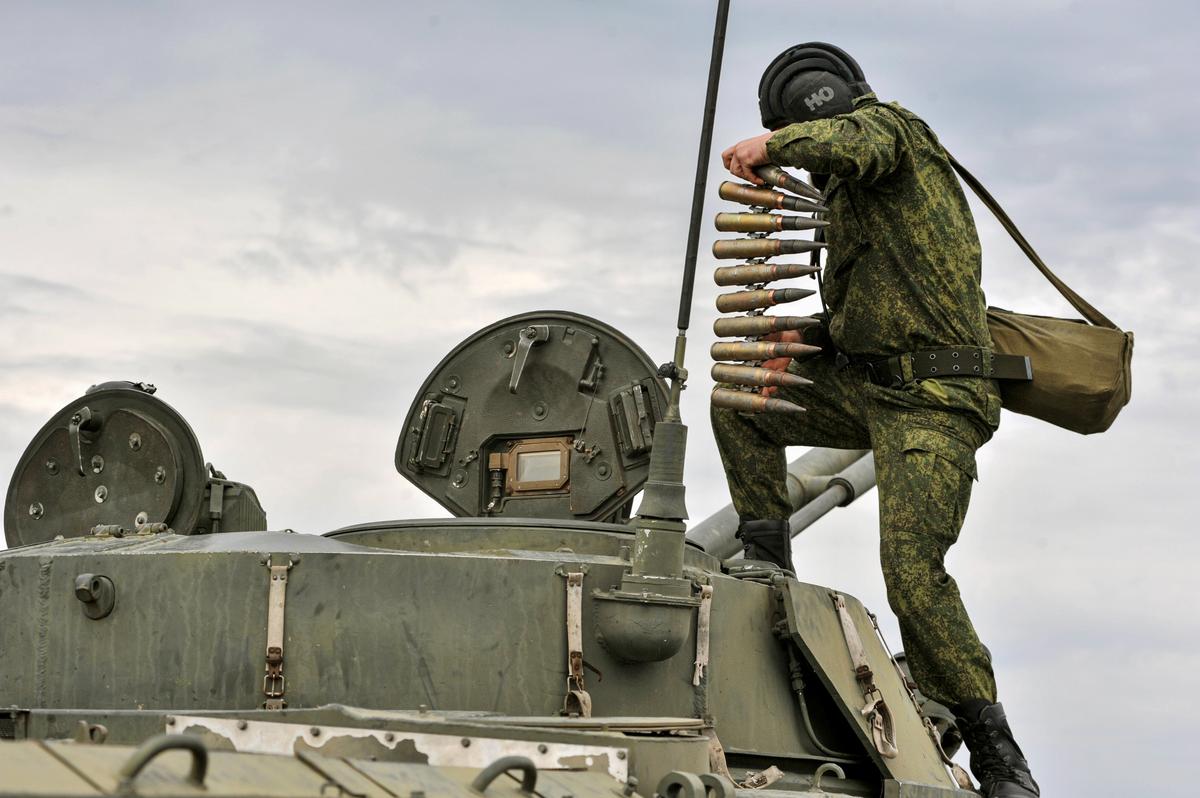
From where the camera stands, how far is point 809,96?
8609 mm

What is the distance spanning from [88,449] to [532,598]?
3.29m

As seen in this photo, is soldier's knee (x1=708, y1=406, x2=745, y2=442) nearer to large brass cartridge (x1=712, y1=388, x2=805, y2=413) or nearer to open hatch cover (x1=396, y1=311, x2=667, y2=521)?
large brass cartridge (x1=712, y1=388, x2=805, y2=413)

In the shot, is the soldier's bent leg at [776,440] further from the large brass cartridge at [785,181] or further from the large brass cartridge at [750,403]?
the large brass cartridge at [785,181]

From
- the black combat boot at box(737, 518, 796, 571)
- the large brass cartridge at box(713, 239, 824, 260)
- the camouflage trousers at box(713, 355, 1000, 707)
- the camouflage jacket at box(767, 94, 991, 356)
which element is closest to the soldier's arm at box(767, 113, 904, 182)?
the camouflage jacket at box(767, 94, 991, 356)

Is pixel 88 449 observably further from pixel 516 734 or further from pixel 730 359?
pixel 516 734

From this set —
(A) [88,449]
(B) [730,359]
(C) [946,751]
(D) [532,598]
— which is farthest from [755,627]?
(A) [88,449]

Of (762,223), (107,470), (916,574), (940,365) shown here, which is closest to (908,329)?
(940,365)

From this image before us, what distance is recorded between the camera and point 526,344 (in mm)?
9078

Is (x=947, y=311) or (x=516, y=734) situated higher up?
(x=947, y=311)

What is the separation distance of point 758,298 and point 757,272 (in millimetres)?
127

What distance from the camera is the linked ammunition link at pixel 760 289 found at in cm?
824

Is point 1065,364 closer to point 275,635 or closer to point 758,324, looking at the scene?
point 758,324

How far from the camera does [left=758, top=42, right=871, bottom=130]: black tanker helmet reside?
8.59 meters

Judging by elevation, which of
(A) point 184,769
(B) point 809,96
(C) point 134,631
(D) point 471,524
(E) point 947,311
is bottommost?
(A) point 184,769
